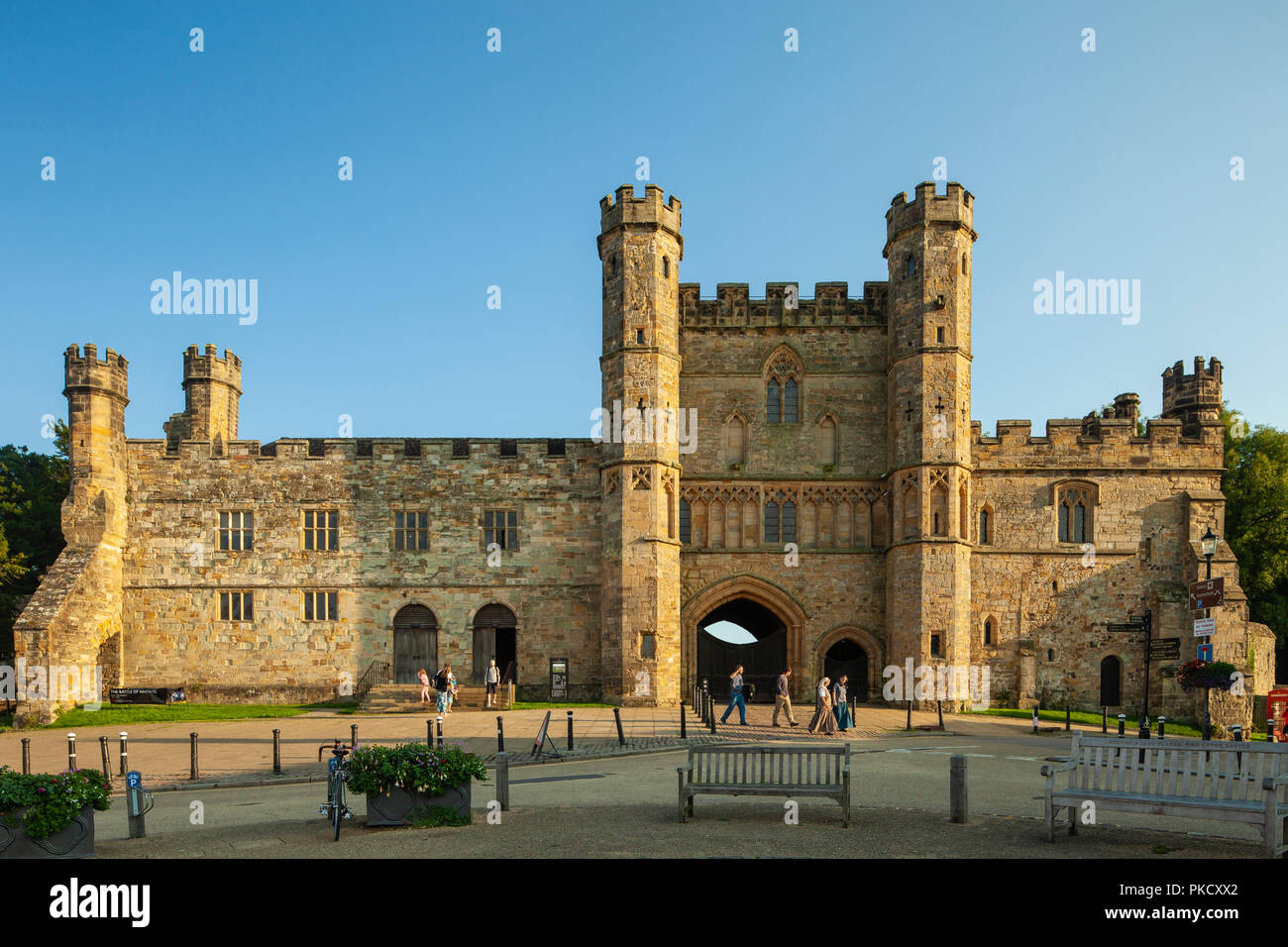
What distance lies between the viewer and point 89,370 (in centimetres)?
3053

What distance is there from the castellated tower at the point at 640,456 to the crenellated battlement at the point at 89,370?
1547 cm

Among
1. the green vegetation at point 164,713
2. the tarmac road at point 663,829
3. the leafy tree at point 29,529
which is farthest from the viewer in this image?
the leafy tree at point 29,529

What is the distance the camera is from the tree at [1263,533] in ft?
123

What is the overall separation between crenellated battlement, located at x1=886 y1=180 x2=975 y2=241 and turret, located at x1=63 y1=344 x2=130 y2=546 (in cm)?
2549

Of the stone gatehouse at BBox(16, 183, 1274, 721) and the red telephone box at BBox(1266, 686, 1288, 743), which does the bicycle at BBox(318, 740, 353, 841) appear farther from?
the stone gatehouse at BBox(16, 183, 1274, 721)

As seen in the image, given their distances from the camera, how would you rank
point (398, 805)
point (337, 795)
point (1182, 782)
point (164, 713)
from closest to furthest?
point (1182, 782) → point (337, 795) → point (398, 805) → point (164, 713)

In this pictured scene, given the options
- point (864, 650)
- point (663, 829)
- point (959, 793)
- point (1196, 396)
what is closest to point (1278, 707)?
point (864, 650)

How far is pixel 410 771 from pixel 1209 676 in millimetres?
21555

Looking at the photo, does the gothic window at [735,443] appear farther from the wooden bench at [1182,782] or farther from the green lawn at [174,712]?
the wooden bench at [1182,782]

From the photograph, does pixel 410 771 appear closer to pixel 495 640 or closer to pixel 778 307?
pixel 495 640

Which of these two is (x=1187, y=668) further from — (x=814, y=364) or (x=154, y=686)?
(x=154, y=686)

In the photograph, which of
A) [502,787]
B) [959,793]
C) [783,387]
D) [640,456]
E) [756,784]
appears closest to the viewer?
[959,793]

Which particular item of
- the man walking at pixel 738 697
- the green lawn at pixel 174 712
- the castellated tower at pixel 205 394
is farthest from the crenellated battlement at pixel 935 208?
the castellated tower at pixel 205 394

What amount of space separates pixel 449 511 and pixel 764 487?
A: 10321mm
